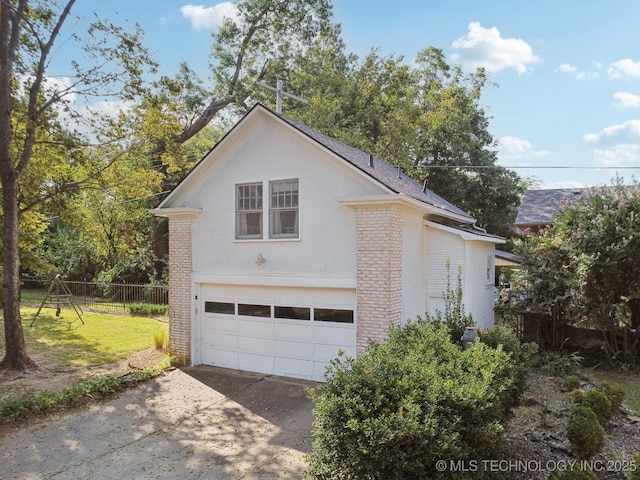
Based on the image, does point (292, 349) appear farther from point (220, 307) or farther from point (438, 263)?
point (438, 263)

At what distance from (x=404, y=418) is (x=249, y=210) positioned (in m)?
7.97

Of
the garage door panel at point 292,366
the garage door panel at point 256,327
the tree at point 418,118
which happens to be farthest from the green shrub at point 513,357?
the tree at point 418,118

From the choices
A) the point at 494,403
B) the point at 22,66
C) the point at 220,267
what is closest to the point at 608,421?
the point at 494,403

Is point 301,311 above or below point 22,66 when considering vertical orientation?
below

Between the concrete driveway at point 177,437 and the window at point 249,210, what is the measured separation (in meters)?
3.79

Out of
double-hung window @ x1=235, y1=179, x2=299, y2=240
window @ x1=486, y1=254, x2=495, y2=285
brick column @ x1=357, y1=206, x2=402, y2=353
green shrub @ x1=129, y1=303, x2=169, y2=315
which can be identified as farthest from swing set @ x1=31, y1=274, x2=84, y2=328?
window @ x1=486, y1=254, x2=495, y2=285

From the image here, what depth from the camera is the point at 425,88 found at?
95.3 feet

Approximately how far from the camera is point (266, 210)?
36.1 feet

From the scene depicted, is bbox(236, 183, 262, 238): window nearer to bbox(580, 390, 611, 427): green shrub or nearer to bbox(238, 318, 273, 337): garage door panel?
bbox(238, 318, 273, 337): garage door panel

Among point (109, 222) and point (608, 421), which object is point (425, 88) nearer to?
point (109, 222)

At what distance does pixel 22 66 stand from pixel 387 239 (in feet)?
38.9

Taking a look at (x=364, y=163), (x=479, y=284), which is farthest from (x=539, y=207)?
(x=364, y=163)

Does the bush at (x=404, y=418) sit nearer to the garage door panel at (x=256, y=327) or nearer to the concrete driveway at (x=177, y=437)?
the concrete driveway at (x=177, y=437)

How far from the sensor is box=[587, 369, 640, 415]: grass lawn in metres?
9.23
